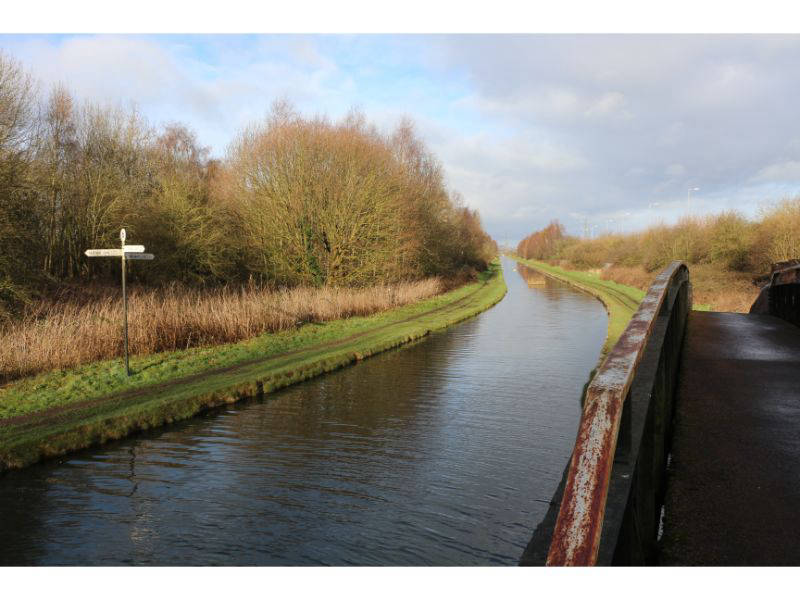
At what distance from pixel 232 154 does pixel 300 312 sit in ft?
46.3

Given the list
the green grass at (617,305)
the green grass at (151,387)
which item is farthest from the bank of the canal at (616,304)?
the green grass at (151,387)

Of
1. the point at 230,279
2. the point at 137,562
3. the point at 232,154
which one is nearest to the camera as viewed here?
the point at 137,562

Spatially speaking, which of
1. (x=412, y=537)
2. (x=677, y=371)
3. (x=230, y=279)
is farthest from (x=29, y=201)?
(x=677, y=371)

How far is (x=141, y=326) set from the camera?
49.7 feet

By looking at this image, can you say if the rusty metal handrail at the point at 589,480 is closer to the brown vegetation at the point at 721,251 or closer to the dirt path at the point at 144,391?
the dirt path at the point at 144,391

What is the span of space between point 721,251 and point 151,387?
1356 inches

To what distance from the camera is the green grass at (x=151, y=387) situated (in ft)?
30.2

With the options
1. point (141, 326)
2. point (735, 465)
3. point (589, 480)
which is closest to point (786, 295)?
point (735, 465)

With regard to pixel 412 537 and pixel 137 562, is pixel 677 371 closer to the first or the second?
pixel 412 537

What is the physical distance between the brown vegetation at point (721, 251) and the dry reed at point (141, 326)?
1690 centimetres

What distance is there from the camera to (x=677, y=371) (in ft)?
22.2

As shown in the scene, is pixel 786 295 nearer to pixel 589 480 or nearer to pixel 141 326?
pixel 589 480

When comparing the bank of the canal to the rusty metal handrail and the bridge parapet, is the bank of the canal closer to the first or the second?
the bridge parapet

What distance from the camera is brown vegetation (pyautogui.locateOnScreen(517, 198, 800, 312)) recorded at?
2977cm
